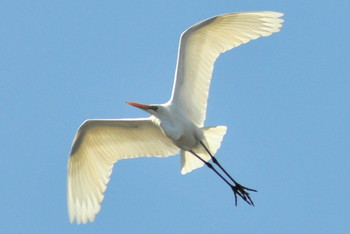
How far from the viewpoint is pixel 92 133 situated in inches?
587

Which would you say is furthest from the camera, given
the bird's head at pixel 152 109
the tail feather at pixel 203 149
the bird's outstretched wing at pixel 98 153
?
the bird's outstretched wing at pixel 98 153

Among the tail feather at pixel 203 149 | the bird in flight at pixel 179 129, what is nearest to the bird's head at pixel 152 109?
the bird in flight at pixel 179 129

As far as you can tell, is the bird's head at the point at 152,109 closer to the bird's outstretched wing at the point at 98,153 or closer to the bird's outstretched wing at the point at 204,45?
the bird's outstretched wing at the point at 204,45

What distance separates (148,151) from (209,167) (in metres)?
0.99

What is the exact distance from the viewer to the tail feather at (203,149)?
46.9 ft

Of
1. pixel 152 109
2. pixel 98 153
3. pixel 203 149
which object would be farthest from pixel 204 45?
pixel 98 153

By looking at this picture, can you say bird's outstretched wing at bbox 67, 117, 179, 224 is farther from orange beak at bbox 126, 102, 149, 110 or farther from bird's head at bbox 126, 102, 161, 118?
bird's head at bbox 126, 102, 161, 118

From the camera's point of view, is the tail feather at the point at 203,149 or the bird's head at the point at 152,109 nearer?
the bird's head at the point at 152,109

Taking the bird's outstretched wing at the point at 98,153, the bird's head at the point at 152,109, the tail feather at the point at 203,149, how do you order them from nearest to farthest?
the bird's head at the point at 152,109 → the tail feather at the point at 203,149 → the bird's outstretched wing at the point at 98,153

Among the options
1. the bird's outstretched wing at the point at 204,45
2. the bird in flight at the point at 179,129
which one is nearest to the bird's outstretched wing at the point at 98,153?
the bird in flight at the point at 179,129

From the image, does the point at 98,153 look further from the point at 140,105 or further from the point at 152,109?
the point at 152,109

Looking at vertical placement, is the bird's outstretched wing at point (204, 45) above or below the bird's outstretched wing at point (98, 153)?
above

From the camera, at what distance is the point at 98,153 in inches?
596

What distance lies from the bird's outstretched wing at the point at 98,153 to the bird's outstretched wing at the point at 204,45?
2.34 feet
